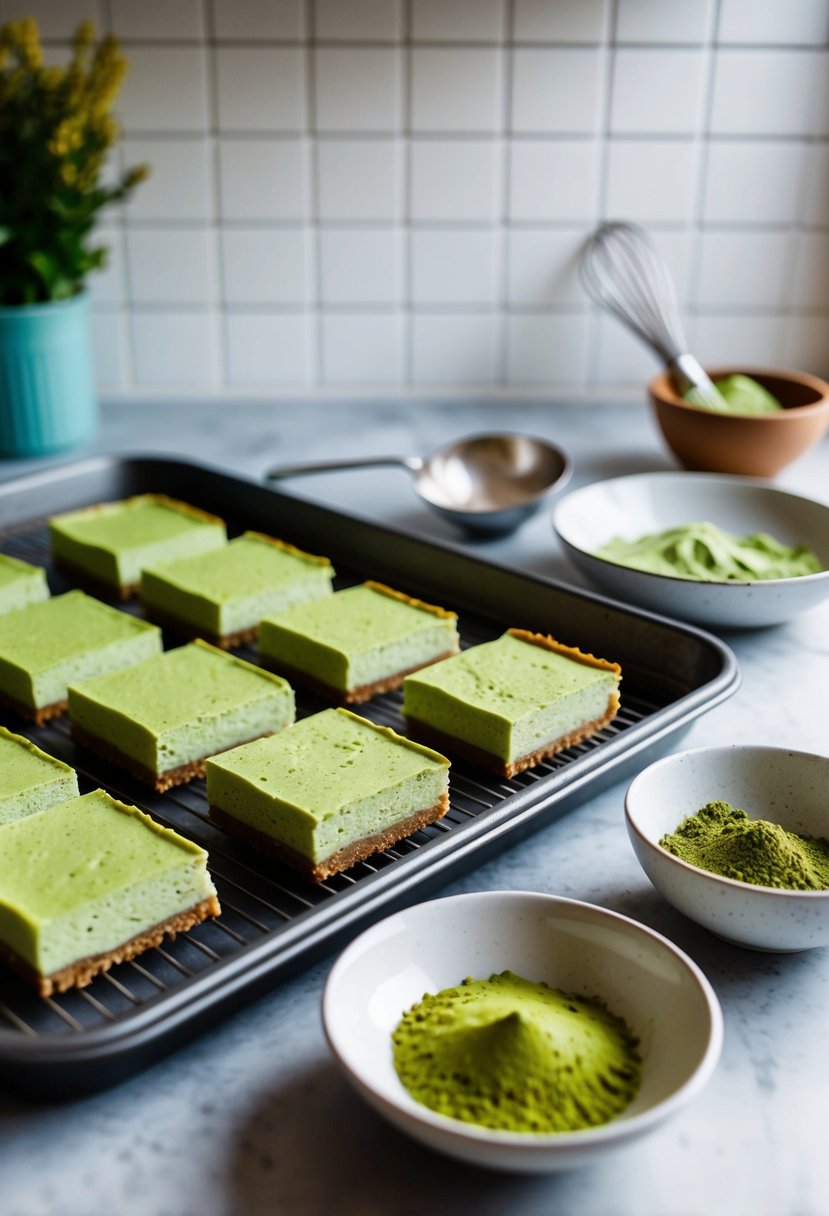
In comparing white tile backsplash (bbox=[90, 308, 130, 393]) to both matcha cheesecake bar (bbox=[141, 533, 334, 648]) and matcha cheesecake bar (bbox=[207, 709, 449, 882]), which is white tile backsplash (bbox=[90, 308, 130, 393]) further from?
matcha cheesecake bar (bbox=[207, 709, 449, 882])

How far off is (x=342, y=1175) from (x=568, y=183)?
6.62 feet

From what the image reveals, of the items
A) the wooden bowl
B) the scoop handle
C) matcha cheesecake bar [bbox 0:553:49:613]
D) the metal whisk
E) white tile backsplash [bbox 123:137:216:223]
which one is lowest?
matcha cheesecake bar [bbox 0:553:49:613]

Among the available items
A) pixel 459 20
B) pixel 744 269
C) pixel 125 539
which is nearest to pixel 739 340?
pixel 744 269

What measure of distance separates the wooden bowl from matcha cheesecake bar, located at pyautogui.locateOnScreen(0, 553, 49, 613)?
108 centimetres

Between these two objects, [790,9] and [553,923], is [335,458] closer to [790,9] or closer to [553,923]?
[790,9]

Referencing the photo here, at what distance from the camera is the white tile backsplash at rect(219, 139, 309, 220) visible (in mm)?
2334

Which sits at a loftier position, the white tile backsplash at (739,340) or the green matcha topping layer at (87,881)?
the white tile backsplash at (739,340)

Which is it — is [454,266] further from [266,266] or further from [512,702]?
[512,702]

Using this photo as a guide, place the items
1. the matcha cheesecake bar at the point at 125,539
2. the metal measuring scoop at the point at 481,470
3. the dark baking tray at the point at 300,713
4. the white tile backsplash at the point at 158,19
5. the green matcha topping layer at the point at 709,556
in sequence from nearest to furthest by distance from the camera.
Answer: the dark baking tray at the point at 300,713
the green matcha topping layer at the point at 709,556
the matcha cheesecake bar at the point at 125,539
the metal measuring scoop at the point at 481,470
the white tile backsplash at the point at 158,19

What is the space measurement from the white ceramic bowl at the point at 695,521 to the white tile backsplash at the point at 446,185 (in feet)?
2.27

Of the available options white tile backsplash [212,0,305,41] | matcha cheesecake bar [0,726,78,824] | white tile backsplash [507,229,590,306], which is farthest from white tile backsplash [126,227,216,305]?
matcha cheesecake bar [0,726,78,824]

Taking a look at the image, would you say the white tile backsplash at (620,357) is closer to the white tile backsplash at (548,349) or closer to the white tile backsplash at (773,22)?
the white tile backsplash at (548,349)

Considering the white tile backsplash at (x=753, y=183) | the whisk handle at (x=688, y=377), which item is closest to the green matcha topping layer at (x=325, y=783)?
the whisk handle at (x=688, y=377)

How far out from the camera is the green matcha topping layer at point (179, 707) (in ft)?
4.23
